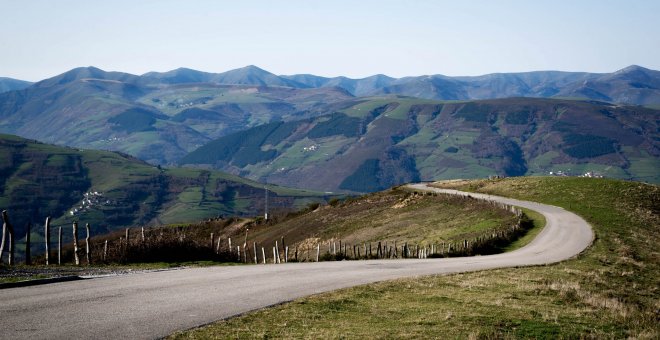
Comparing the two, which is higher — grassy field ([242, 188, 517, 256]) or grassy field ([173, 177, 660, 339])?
grassy field ([173, 177, 660, 339])

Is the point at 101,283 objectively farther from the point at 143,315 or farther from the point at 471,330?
the point at 471,330

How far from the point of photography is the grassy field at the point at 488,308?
63.3 ft

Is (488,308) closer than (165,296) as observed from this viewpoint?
No

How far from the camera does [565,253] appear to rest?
45.6 m

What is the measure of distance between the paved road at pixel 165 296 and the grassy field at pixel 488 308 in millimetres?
1333

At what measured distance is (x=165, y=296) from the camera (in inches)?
902

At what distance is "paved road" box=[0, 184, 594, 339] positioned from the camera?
17547 mm

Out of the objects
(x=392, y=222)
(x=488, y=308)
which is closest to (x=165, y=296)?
(x=488, y=308)

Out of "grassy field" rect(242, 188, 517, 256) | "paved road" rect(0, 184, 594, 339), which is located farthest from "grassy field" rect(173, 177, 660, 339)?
"grassy field" rect(242, 188, 517, 256)

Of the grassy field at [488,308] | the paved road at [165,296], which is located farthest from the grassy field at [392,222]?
the paved road at [165,296]

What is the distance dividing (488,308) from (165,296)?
11655 mm

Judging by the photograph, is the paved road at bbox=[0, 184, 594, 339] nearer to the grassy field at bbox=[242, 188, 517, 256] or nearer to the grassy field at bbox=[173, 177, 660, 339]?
the grassy field at bbox=[173, 177, 660, 339]

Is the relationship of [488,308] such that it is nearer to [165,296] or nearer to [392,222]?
[165,296]

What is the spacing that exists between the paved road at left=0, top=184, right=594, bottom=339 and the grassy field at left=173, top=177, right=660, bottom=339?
1333mm
